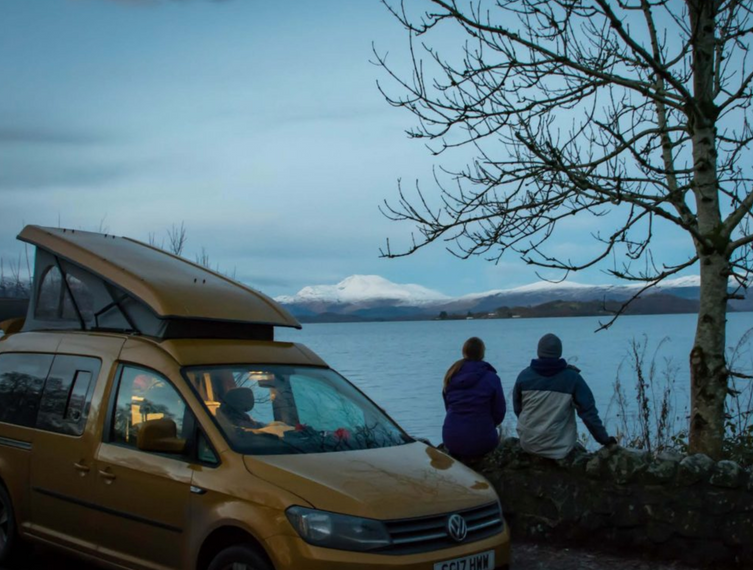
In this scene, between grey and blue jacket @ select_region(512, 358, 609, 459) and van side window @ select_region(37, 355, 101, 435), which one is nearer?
van side window @ select_region(37, 355, 101, 435)

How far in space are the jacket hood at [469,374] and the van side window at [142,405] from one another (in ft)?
11.1

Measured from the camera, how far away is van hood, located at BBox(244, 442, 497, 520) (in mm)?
4914

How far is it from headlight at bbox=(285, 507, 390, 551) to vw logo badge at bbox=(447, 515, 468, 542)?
444 mm

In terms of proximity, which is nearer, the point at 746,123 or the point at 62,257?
the point at 62,257

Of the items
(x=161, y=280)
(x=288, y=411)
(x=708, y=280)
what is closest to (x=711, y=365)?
(x=708, y=280)

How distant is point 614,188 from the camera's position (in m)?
8.54

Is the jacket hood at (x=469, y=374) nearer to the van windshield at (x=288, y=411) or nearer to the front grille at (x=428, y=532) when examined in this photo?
the van windshield at (x=288, y=411)

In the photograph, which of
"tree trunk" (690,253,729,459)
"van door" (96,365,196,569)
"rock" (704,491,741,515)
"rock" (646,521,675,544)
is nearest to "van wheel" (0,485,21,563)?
"van door" (96,365,196,569)

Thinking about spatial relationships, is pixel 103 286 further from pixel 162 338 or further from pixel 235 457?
pixel 235 457

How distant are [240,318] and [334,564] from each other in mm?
2544

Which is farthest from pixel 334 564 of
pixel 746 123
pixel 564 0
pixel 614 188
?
pixel 746 123

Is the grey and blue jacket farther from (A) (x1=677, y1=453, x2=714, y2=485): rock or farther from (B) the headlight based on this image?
(B) the headlight

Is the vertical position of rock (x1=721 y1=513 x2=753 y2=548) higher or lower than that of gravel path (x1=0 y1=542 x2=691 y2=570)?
higher

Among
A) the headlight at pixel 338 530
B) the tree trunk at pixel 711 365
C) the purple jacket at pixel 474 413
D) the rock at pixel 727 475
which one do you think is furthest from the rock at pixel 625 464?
the headlight at pixel 338 530
